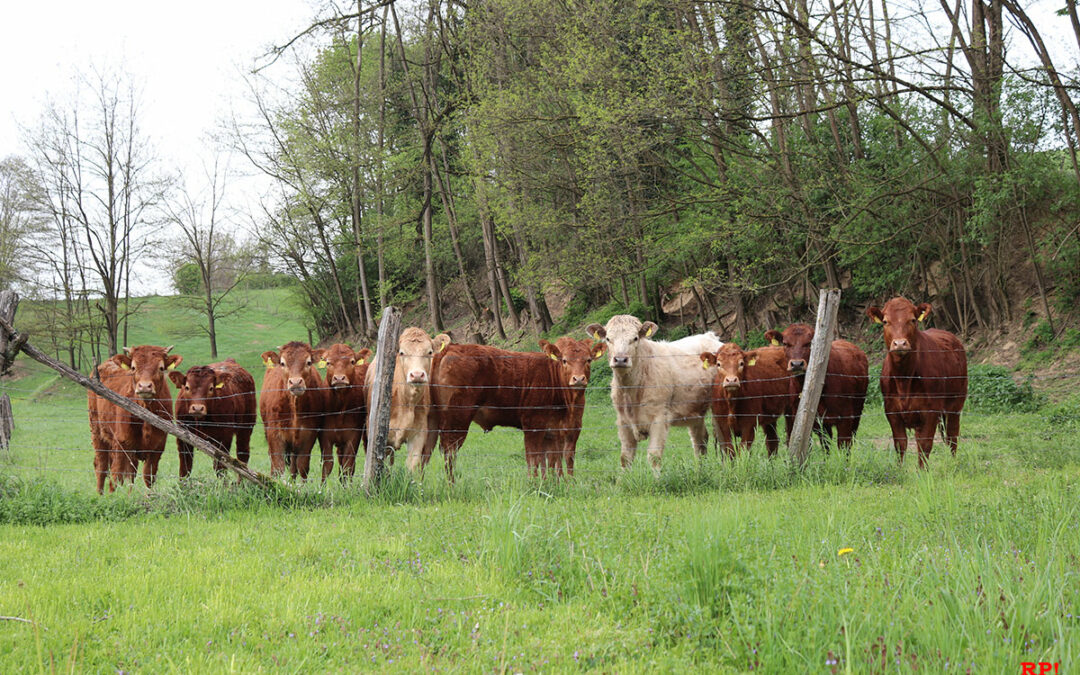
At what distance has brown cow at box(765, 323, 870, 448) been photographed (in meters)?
8.97

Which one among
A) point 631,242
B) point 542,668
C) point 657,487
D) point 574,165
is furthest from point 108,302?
point 542,668

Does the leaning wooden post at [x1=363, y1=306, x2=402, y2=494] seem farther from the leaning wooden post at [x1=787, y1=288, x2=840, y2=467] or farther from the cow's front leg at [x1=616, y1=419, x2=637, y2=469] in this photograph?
the leaning wooden post at [x1=787, y1=288, x2=840, y2=467]

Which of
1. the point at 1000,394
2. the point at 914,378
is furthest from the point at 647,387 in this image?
the point at 1000,394

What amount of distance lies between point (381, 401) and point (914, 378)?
236 inches

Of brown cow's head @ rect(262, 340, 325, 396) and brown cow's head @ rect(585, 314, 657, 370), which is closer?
brown cow's head @ rect(262, 340, 325, 396)

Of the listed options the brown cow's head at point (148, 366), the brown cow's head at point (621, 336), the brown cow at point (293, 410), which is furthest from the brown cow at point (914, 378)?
the brown cow's head at point (148, 366)

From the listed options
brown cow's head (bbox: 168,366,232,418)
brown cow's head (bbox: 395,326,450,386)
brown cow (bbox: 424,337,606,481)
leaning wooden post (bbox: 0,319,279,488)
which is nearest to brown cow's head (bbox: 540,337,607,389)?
brown cow (bbox: 424,337,606,481)

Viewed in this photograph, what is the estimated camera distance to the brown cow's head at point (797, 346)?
8.77 metres

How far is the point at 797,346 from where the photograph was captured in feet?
29.4

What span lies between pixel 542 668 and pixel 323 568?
1.90m

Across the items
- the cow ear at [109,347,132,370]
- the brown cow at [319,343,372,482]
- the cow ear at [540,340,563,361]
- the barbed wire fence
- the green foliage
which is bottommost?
the barbed wire fence

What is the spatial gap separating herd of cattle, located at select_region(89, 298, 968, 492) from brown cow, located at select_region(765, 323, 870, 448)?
2 centimetres

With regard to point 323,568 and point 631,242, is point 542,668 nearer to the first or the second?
point 323,568

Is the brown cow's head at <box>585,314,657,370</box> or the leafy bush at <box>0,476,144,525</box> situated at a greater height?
the brown cow's head at <box>585,314,657,370</box>
